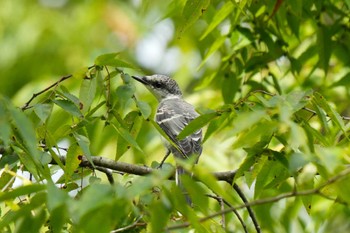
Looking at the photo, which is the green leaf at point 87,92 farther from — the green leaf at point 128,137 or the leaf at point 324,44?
the leaf at point 324,44

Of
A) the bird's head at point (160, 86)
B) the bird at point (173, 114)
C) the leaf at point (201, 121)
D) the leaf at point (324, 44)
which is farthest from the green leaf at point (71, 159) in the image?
the bird's head at point (160, 86)

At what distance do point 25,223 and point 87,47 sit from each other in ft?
23.7

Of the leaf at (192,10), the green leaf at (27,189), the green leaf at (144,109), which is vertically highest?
the leaf at (192,10)

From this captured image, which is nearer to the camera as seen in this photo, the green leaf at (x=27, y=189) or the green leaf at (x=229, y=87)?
the green leaf at (x=27, y=189)

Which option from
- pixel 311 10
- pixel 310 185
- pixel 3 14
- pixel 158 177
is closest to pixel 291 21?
pixel 311 10

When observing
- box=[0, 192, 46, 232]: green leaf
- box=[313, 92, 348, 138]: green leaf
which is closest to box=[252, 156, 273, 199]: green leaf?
box=[313, 92, 348, 138]: green leaf

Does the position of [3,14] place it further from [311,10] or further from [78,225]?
[78,225]

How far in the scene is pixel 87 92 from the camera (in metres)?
3.62

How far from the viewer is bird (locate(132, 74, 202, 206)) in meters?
5.65

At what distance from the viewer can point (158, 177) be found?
8.29 feet

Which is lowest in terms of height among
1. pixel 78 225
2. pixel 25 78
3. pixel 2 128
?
pixel 25 78

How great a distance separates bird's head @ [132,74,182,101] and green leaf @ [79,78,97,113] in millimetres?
3315

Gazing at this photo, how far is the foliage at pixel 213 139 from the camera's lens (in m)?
2.64

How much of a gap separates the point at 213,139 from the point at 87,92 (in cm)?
307
